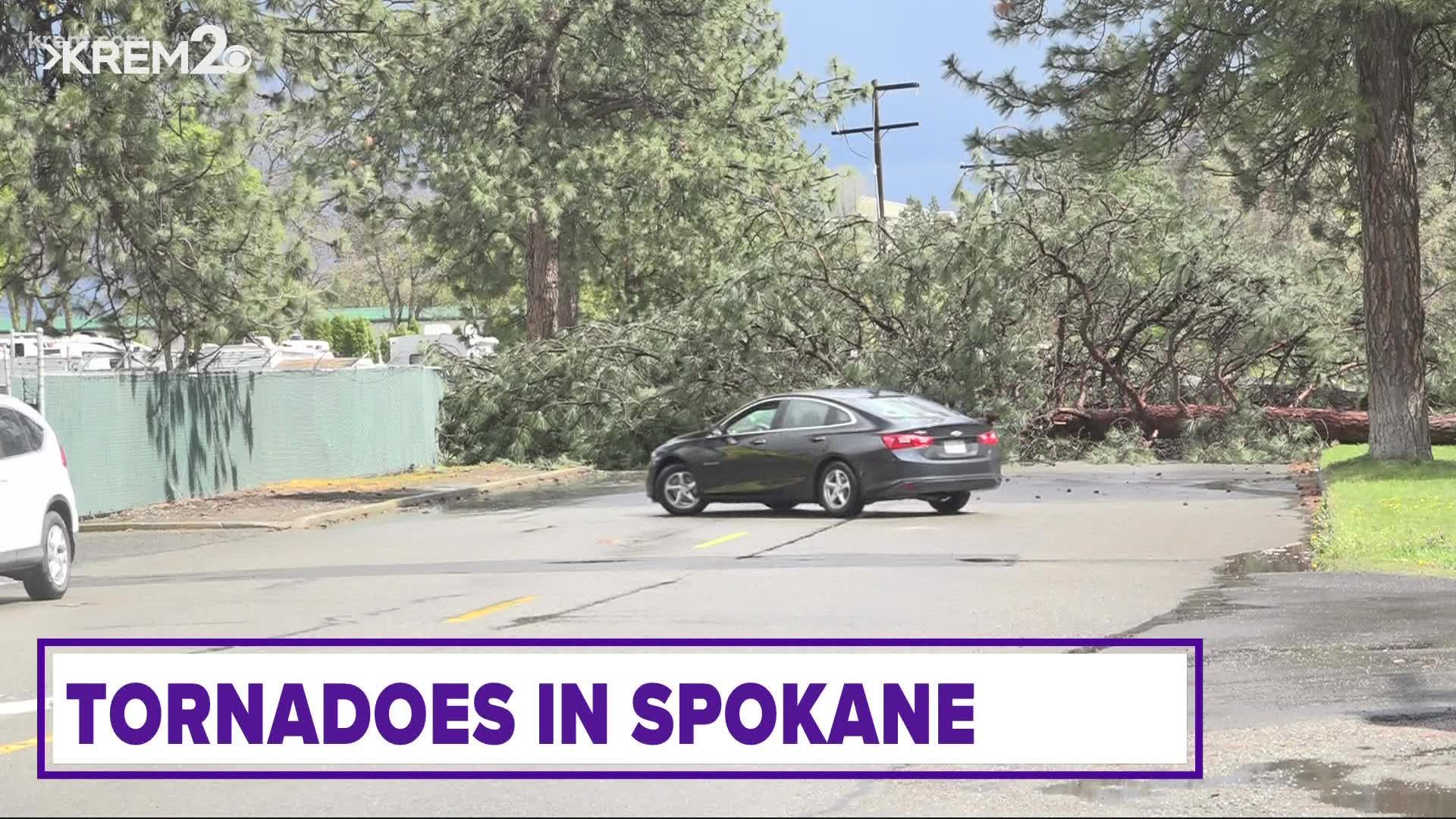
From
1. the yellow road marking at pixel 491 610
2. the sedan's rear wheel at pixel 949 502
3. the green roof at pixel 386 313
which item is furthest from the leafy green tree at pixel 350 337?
the yellow road marking at pixel 491 610

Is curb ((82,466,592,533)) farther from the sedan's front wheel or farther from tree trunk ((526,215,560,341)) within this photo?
tree trunk ((526,215,560,341))

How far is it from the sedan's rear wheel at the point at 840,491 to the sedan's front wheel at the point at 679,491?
1819mm

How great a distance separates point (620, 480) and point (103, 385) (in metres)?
9.50

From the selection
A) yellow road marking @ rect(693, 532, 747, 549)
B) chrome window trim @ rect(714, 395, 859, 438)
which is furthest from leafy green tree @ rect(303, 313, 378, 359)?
yellow road marking @ rect(693, 532, 747, 549)

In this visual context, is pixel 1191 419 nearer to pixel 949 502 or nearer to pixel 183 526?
pixel 949 502

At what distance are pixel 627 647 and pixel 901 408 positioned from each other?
40.0 ft

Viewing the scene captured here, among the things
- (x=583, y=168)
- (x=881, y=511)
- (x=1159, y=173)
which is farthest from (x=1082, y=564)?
(x=583, y=168)

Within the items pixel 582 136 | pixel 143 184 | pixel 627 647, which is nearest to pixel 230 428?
pixel 143 184

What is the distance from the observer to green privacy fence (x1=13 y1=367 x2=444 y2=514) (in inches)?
1027

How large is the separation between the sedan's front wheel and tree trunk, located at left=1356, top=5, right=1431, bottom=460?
391 inches

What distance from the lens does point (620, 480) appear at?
33.3 m

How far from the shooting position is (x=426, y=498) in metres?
28.7

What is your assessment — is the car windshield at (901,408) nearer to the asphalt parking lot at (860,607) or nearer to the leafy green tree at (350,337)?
the asphalt parking lot at (860,607)

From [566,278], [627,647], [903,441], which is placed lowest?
[627,647]
